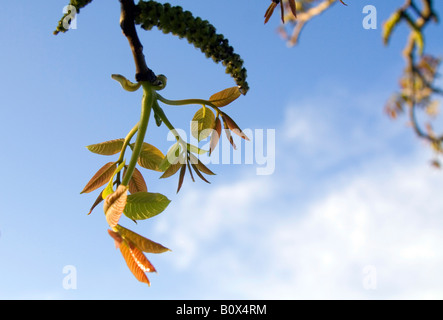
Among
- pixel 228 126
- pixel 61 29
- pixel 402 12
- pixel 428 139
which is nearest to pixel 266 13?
pixel 228 126

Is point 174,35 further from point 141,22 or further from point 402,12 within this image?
→ point 402,12

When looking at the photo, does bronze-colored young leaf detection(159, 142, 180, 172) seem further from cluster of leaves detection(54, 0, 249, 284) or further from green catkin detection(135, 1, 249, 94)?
green catkin detection(135, 1, 249, 94)

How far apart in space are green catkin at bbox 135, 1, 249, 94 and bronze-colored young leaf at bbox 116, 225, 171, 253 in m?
0.29

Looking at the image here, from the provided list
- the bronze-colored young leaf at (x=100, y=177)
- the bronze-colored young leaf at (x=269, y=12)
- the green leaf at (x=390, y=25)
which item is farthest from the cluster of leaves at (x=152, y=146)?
the green leaf at (x=390, y=25)

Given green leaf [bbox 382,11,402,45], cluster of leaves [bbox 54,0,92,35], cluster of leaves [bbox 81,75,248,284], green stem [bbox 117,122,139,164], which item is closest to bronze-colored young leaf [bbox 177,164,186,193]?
cluster of leaves [bbox 81,75,248,284]

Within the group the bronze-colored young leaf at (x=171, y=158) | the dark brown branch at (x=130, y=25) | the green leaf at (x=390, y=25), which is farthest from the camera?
the green leaf at (x=390, y=25)

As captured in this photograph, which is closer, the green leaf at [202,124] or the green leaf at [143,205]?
the green leaf at [143,205]

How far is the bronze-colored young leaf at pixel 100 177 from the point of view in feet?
2.66

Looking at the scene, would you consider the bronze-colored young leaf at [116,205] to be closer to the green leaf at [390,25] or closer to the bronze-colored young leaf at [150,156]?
the bronze-colored young leaf at [150,156]

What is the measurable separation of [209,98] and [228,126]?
71mm

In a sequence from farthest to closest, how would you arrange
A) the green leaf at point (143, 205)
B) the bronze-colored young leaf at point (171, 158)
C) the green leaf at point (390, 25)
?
the green leaf at point (390, 25) → the bronze-colored young leaf at point (171, 158) → the green leaf at point (143, 205)

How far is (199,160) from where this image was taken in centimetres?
82

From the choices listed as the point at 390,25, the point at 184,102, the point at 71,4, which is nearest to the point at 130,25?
the point at 71,4

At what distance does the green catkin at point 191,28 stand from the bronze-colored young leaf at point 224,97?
153 mm
